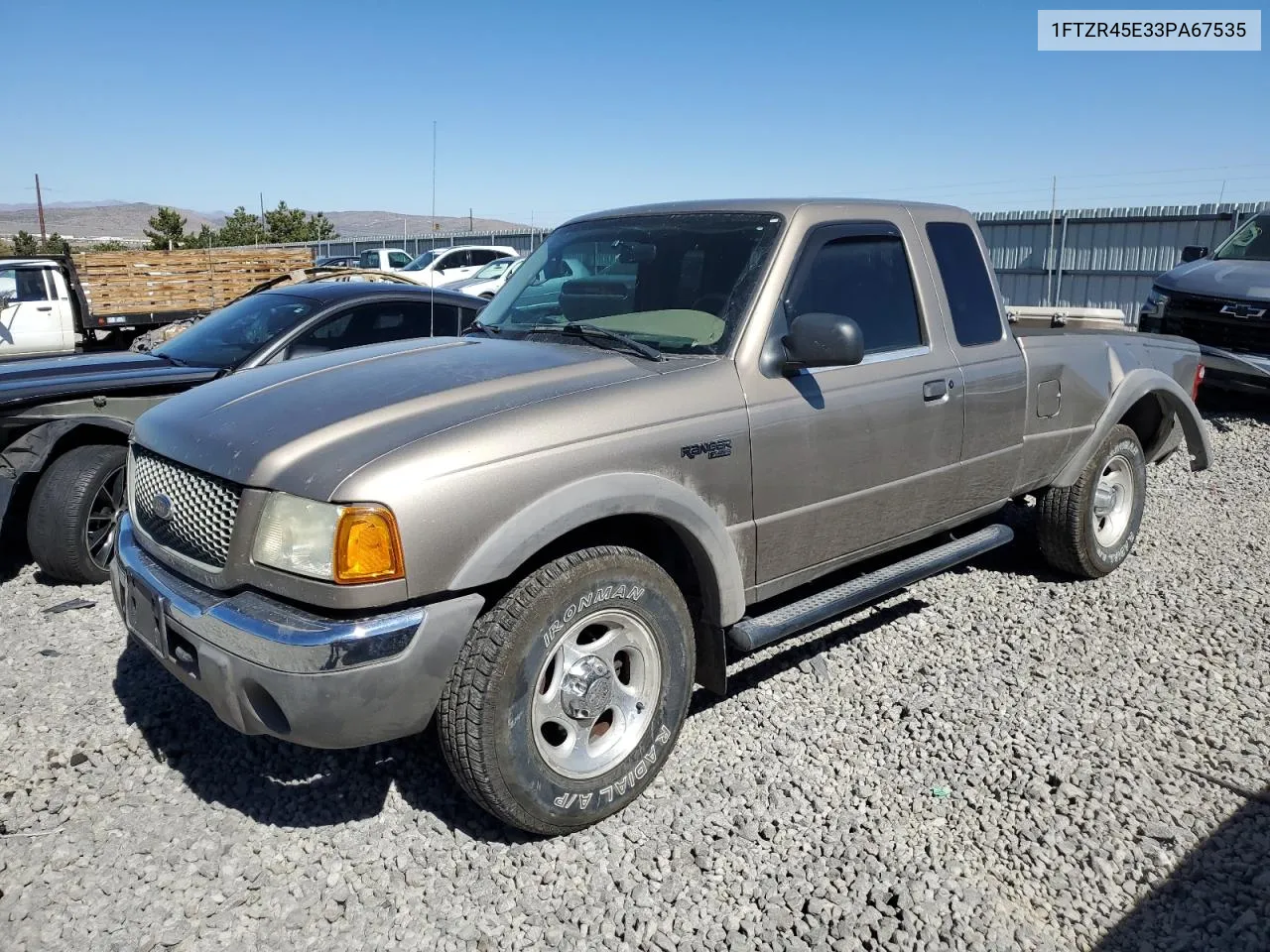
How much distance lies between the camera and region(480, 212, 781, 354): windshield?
11.8 feet

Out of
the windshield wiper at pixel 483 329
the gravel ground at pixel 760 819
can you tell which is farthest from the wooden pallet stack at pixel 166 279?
the windshield wiper at pixel 483 329

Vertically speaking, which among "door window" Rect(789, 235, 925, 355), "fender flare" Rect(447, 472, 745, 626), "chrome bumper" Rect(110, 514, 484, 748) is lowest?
"chrome bumper" Rect(110, 514, 484, 748)

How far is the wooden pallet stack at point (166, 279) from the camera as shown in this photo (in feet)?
51.8

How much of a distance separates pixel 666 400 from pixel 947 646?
85.0 inches

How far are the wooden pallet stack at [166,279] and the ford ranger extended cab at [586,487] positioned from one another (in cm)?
1385

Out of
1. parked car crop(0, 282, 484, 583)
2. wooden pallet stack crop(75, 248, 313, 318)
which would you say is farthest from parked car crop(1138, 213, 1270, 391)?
wooden pallet stack crop(75, 248, 313, 318)

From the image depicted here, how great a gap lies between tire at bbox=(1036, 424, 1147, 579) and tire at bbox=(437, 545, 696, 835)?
2.71 meters

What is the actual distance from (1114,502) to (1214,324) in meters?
5.50

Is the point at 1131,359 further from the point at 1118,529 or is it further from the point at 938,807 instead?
the point at 938,807

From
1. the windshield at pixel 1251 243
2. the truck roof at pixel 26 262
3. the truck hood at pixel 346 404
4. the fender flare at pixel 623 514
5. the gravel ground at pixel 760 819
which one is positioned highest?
the windshield at pixel 1251 243

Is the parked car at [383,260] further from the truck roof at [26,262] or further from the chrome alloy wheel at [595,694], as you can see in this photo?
the chrome alloy wheel at [595,694]

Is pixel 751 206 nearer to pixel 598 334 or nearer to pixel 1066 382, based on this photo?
pixel 598 334

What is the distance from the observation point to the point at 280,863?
3000 millimetres

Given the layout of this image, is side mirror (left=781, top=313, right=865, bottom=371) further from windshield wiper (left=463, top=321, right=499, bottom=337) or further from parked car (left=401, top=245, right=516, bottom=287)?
parked car (left=401, top=245, right=516, bottom=287)
